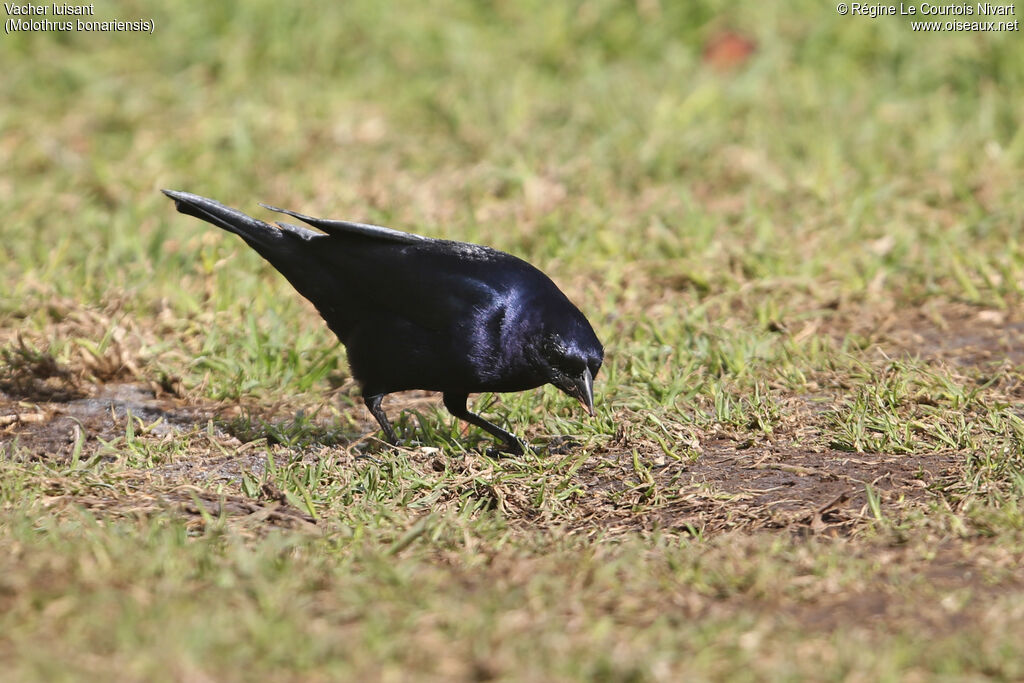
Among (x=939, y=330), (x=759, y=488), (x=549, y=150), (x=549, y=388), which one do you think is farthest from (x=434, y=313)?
(x=549, y=150)

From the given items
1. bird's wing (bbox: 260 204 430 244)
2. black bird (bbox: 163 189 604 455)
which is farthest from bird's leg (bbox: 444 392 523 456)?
bird's wing (bbox: 260 204 430 244)

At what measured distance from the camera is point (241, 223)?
479cm

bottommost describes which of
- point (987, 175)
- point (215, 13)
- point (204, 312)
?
point (204, 312)

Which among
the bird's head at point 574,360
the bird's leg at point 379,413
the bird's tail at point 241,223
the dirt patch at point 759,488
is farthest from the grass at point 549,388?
the bird's tail at point 241,223

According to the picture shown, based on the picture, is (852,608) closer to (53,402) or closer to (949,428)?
(949,428)

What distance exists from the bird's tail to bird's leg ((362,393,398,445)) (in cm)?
63

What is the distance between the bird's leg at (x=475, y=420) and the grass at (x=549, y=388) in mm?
74

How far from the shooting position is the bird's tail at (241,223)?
15.6 ft

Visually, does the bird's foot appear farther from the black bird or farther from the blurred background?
the blurred background

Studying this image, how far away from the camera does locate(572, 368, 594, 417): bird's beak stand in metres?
4.36

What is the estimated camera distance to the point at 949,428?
14.5 feet

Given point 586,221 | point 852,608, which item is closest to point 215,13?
point 586,221

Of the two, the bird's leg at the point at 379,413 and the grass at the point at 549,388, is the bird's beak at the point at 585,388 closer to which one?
the grass at the point at 549,388

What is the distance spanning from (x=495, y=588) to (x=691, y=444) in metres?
1.43
